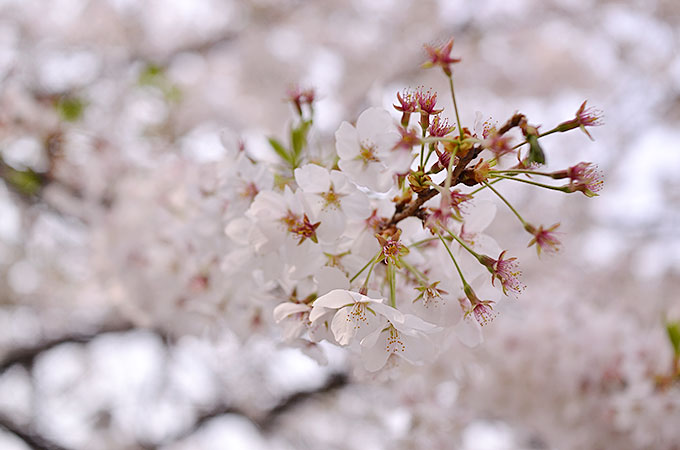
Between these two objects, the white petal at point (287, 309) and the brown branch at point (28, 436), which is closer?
the white petal at point (287, 309)

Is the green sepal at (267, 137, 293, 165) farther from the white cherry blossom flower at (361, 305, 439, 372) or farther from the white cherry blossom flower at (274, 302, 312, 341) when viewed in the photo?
the white cherry blossom flower at (361, 305, 439, 372)

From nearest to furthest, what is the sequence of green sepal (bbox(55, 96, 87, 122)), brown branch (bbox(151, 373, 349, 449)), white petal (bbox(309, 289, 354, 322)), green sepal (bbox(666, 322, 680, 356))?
white petal (bbox(309, 289, 354, 322)) < green sepal (bbox(666, 322, 680, 356)) < green sepal (bbox(55, 96, 87, 122)) < brown branch (bbox(151, 373, 349, 449))

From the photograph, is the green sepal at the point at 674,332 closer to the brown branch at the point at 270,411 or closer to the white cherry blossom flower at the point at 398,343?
the white cherry blossom flower at the point at 398,343

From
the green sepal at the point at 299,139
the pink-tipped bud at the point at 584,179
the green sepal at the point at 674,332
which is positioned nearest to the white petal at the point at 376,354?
the pink-tipped bud at the point at 584,179

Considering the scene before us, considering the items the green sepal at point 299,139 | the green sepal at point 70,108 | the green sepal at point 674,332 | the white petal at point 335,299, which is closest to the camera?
the white petal at point 335,299

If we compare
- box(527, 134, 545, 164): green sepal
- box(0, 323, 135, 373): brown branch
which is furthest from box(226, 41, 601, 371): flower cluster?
box(0, 323, 135, 373): brown branch

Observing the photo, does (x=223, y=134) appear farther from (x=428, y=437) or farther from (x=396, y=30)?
Result: (x=396, y=30)

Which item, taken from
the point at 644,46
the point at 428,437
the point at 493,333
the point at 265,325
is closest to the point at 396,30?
the point at 644,46

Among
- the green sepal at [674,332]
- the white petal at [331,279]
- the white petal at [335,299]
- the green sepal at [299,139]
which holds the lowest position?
the white petal at [335,299]
